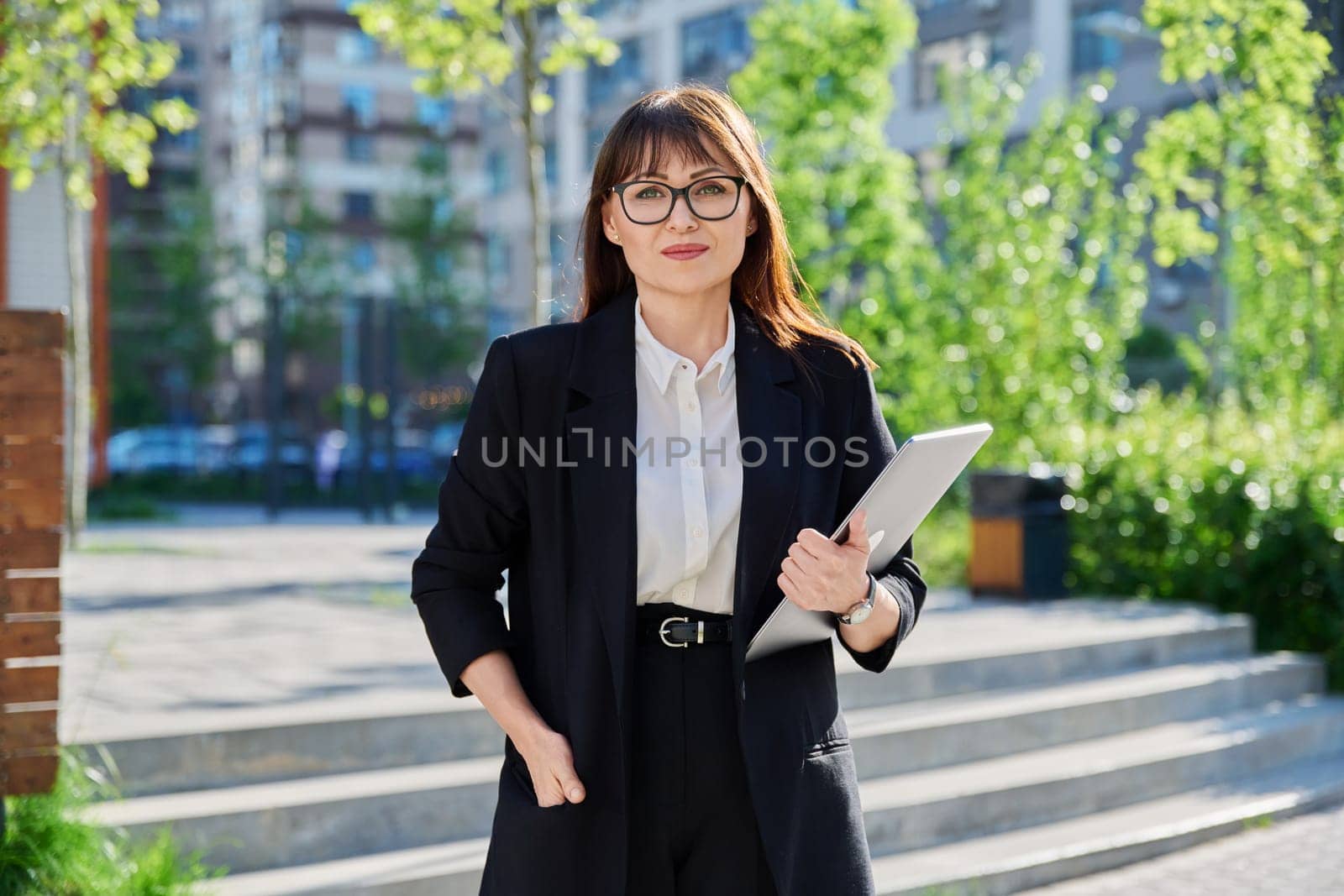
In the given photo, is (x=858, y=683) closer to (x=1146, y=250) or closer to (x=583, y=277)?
(x=583, y=277)

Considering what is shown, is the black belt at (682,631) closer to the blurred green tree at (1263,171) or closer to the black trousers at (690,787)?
the black trousers at (690,787)

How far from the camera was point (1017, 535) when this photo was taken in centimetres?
1059

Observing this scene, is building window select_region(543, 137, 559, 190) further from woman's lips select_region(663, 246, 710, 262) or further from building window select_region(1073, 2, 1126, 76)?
woman's lips select_region(663, 246, 710, 262)

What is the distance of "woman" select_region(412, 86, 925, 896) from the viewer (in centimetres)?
221

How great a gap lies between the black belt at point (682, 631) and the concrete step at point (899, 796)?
9.94ft

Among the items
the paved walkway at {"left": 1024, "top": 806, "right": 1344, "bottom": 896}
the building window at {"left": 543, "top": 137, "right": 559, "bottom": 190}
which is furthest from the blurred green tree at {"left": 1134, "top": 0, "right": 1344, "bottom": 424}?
the building window at {"left": 543, "top": 137, "right": 559, "bottom": 190}

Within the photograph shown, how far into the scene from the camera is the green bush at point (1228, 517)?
945 cm

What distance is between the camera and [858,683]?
690 centimetres

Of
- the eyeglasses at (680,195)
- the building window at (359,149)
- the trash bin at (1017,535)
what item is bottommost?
the trash bin at (1017,535)

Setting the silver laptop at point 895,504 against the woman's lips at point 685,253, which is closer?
the silver laptop at point 895,504

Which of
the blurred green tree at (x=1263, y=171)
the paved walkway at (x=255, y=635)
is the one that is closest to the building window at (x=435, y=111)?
the paved walkway at (x=255, y=635)

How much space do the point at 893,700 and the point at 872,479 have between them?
16.1 feet

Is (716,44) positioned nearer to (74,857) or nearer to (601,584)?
(74,857)

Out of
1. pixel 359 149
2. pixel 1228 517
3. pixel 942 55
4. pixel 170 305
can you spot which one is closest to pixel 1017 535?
pixel 1228 517
